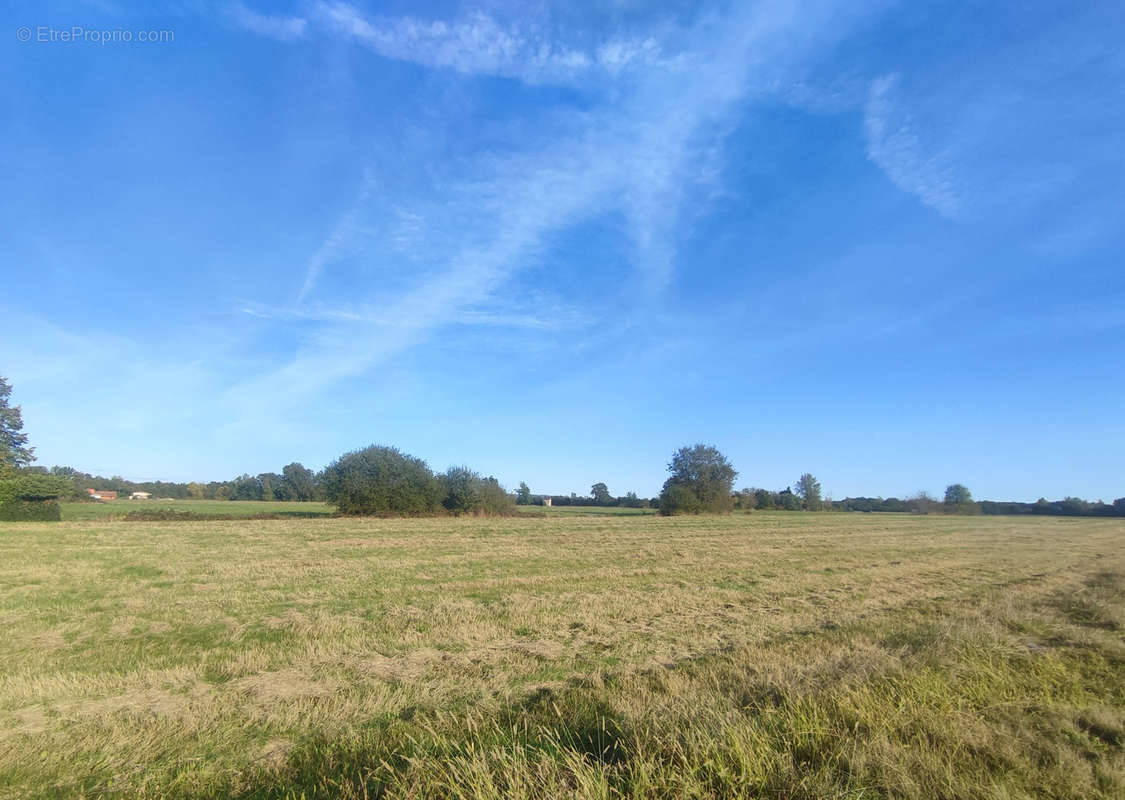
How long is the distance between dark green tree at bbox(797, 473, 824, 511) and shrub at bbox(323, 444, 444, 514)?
90.0 metres

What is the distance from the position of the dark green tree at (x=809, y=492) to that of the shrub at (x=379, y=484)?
90.0 meters

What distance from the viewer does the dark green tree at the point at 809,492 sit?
115250 millimetres

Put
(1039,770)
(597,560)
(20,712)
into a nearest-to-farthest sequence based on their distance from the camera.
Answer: (1039,770) < (20,712) < (597,560)

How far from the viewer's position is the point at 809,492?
12306 cm

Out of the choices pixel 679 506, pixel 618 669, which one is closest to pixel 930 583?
pixel 618 669

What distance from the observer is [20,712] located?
571 cm

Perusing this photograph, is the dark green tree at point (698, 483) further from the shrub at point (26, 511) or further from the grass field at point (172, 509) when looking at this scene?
the shrub at point (26, 511)

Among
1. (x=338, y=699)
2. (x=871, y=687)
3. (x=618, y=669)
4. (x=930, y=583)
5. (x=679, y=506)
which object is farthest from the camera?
(x=679, y=506)

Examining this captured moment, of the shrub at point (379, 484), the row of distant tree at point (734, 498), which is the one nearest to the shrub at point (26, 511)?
the shrub at point (379, 484)

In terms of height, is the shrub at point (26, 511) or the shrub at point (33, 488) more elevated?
the shrub at point (33, 488)

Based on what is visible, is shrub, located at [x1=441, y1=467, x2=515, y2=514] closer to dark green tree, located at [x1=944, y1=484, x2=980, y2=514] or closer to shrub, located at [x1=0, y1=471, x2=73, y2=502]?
shrub, located at [x1=0, y1=471, x2=73, y2=502]

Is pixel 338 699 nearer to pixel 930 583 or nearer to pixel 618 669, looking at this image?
pixel 618 669

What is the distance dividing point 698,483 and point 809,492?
5395cm

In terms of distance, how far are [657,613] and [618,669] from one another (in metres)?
4.19
